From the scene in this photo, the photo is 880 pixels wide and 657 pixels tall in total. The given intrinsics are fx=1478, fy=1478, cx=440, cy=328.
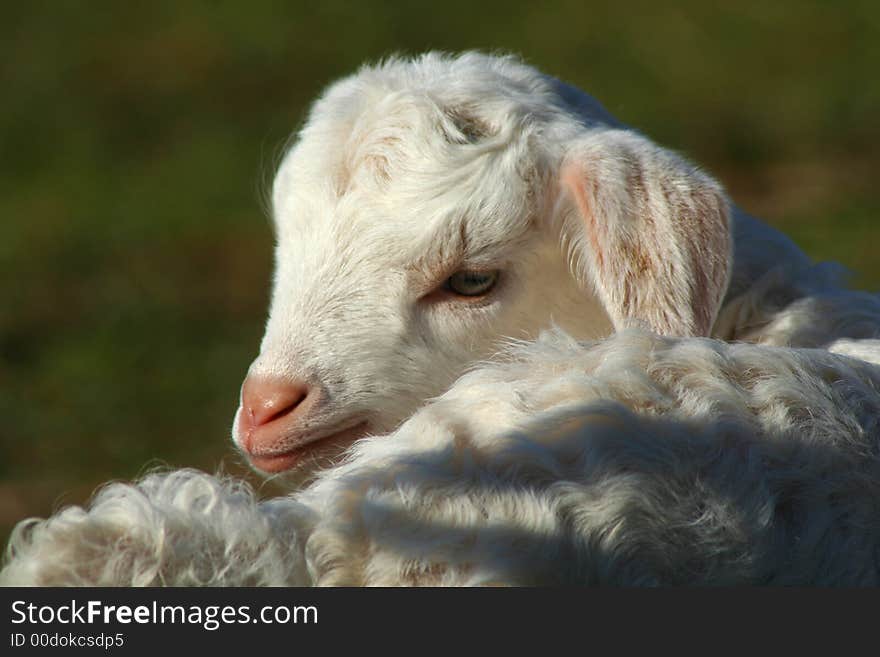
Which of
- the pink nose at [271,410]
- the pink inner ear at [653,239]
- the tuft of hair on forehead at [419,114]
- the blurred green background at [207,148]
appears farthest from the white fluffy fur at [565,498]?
the blurred green background at [207,148]

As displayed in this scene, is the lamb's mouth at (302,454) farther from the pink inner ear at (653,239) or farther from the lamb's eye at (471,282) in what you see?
the pink inner ear at (653,239)

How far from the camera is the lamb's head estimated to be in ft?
12.7

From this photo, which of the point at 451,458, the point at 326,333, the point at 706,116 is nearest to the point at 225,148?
the point at 706,116

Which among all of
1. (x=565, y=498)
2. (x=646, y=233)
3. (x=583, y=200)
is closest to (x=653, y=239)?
(x=646, y=233)

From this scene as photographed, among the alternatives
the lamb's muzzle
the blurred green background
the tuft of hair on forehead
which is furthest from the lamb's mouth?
the blurred green background

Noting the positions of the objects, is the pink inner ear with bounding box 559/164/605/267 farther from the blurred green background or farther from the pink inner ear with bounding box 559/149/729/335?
the blurred green background

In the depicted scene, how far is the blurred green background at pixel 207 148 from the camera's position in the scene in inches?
338

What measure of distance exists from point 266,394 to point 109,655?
1307 mm

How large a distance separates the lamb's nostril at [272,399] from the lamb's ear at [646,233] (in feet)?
2.89

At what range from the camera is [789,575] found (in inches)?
113

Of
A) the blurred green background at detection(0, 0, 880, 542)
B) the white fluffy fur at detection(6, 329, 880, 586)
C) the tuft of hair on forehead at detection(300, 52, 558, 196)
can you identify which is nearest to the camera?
the white fluffy fur at detection(6, 329, 880, 586)

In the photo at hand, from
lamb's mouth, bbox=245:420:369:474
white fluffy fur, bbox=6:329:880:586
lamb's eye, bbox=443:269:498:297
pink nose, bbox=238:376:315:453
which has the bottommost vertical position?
white fluffy fur, bbox=6:329:880:586

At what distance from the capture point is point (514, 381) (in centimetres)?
307

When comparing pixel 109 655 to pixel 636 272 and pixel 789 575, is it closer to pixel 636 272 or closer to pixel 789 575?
pixel 789 575
